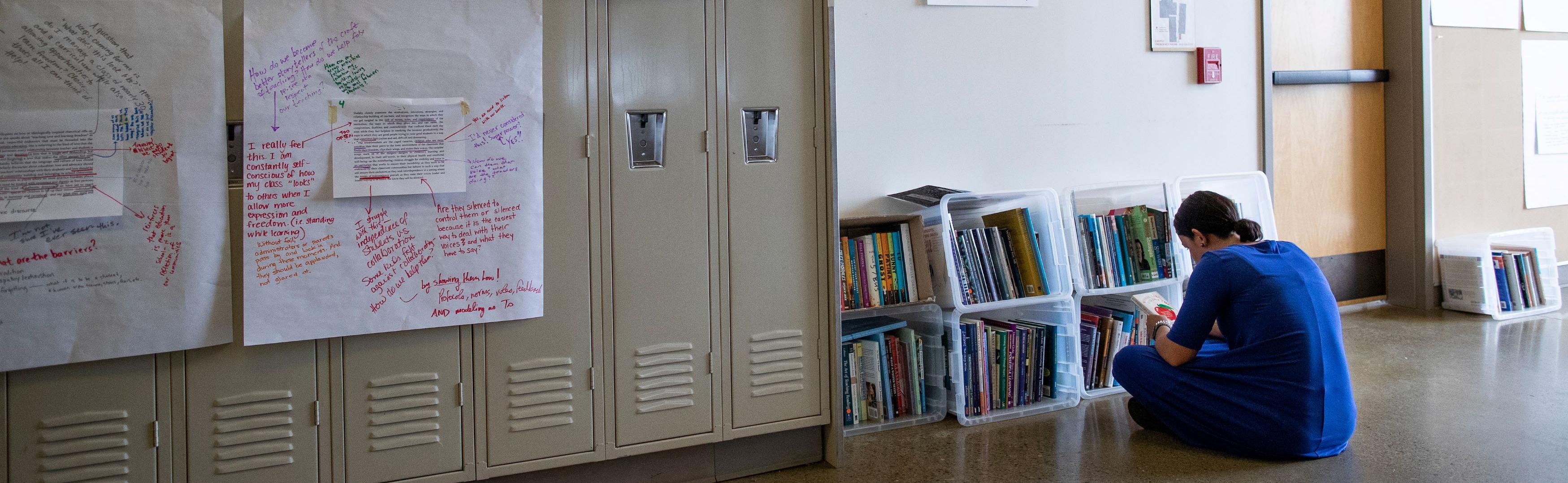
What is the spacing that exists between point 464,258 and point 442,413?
40 centimetres

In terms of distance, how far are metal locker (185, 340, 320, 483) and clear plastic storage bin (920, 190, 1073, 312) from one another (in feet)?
6.61

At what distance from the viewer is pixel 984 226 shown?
356 cm

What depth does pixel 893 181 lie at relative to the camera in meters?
3.61

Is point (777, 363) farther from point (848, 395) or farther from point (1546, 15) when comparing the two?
point (1546, 15)

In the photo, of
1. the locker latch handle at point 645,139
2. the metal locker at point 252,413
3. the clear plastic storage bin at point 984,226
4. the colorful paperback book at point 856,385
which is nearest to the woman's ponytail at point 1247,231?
the clear plastic storage bin at point 984,226

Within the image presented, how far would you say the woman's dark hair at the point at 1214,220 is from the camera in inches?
108

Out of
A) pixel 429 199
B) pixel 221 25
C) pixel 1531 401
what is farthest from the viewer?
pixel 1531 401

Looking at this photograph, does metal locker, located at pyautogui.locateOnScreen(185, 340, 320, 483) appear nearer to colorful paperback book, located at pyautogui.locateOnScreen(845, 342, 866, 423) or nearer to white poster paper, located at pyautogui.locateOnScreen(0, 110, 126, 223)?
white poster paper, located at pyautogui.locateOnScreen(0, 110, 126, 223)

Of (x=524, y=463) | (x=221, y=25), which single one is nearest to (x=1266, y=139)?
(x=524, y=463)

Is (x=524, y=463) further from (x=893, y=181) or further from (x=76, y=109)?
(x=893, y=181)

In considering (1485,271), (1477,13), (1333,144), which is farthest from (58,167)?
(1477,13)

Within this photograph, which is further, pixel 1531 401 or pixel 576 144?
pixel 1531 401

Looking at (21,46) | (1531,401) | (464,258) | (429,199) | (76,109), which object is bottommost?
(1531,401)

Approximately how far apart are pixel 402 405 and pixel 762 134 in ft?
3.94
